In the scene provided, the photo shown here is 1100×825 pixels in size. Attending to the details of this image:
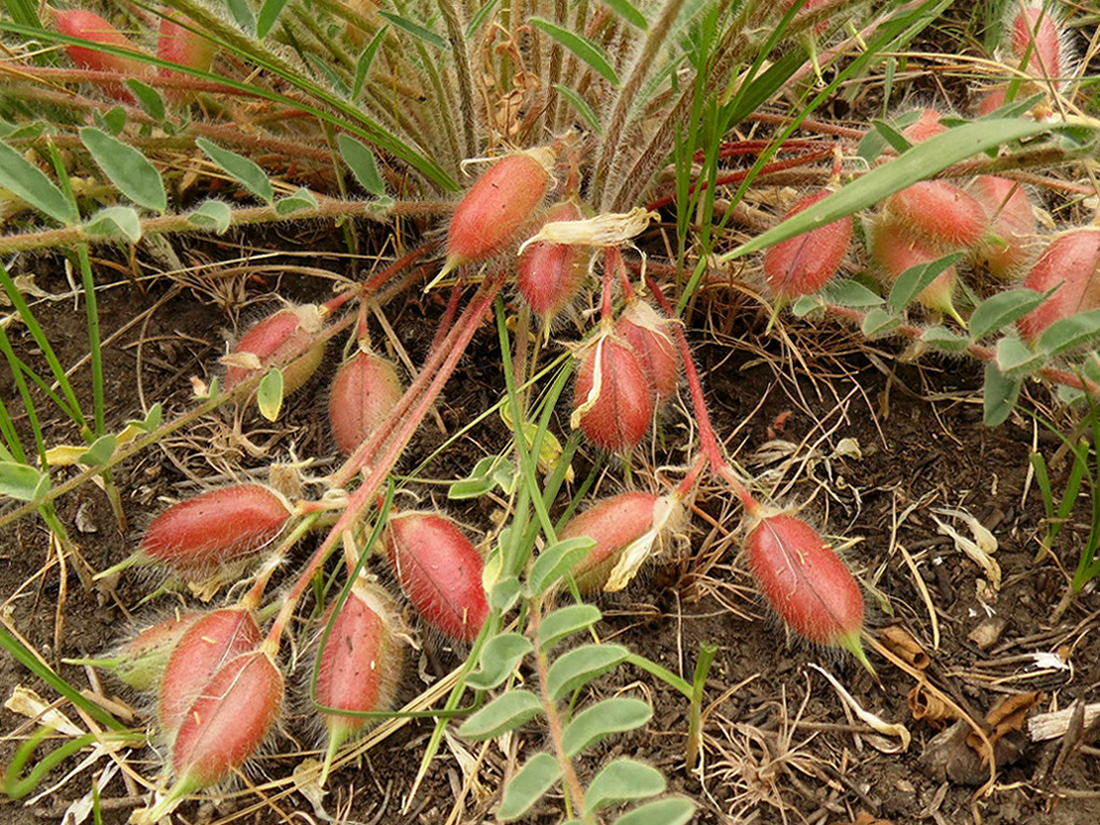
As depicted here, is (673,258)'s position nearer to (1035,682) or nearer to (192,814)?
(1035,682)

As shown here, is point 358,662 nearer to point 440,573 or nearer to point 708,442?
point 440,573

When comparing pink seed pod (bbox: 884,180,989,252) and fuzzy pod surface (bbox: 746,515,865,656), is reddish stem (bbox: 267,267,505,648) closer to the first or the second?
fuzzy pod surface (bbox: 746,515,865,656)

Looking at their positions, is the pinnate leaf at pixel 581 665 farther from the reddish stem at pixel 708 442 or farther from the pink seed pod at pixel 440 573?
the reddish stem at pixel 708 442

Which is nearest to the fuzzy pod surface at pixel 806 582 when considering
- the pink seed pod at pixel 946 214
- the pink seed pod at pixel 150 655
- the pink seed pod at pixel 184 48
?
the pink seed pod at pixel 946 214

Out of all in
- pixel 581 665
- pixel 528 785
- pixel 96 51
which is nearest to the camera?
pixel 528 785

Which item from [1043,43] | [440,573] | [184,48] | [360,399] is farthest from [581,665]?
[1043,43]

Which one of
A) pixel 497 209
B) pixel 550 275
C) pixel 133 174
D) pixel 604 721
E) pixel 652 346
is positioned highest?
pixel 133 174

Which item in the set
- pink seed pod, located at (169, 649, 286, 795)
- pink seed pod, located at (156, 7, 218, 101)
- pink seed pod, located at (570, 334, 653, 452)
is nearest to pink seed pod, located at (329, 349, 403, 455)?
pink seed pod, located at (570, 334, 653, 452)
